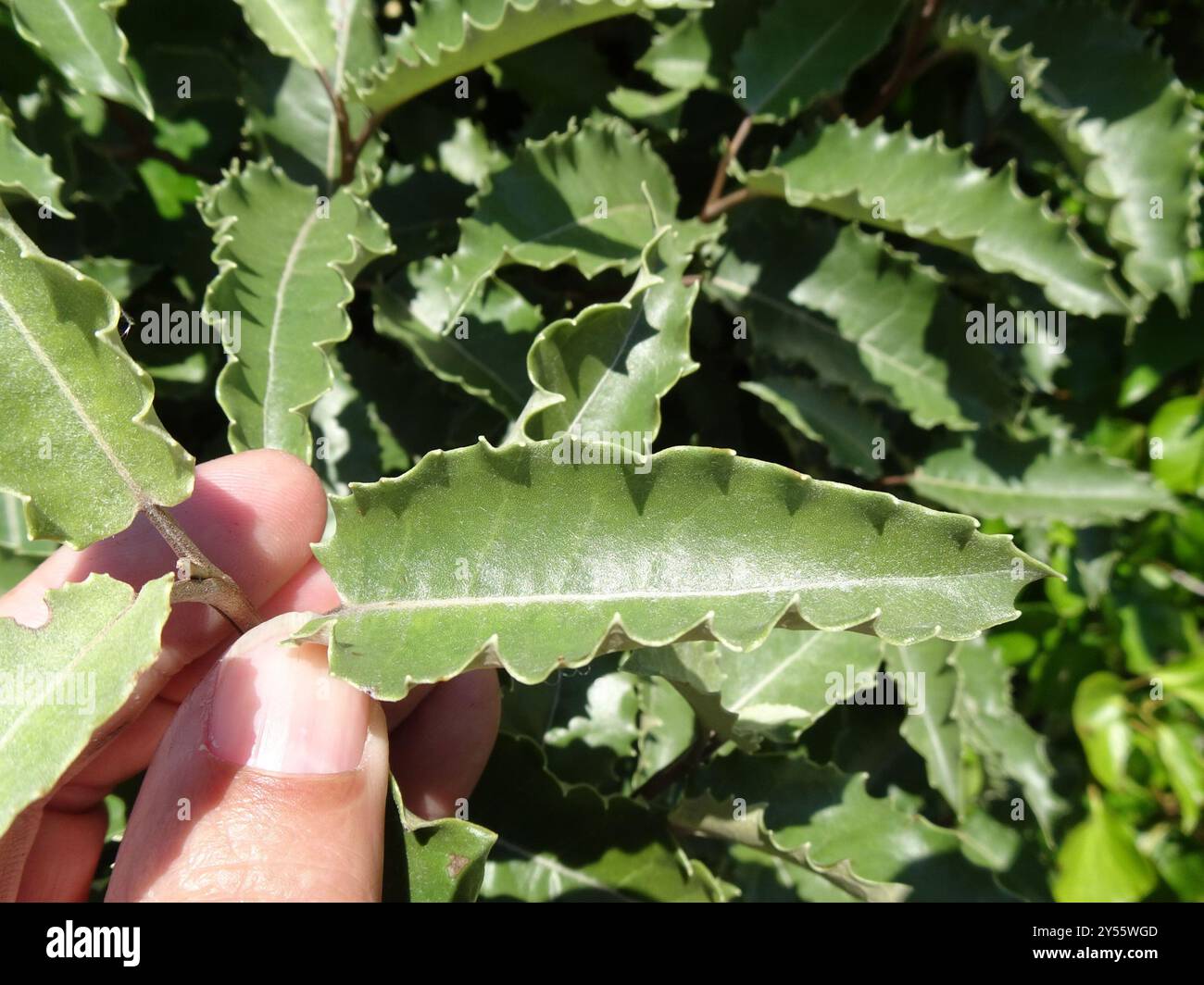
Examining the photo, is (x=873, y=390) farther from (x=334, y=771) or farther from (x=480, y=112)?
(x=334, y=771)

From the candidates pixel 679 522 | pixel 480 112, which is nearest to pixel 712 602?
pixel 679 522

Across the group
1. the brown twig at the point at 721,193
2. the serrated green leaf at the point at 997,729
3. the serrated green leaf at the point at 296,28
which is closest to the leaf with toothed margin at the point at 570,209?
the brown twig at the point at 721,193

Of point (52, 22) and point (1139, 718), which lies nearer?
point (52, 22)

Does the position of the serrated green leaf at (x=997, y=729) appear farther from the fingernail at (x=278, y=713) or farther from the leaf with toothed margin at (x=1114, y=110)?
the fingernail at (x=278, y=713)

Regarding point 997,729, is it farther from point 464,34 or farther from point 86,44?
point 86,44
